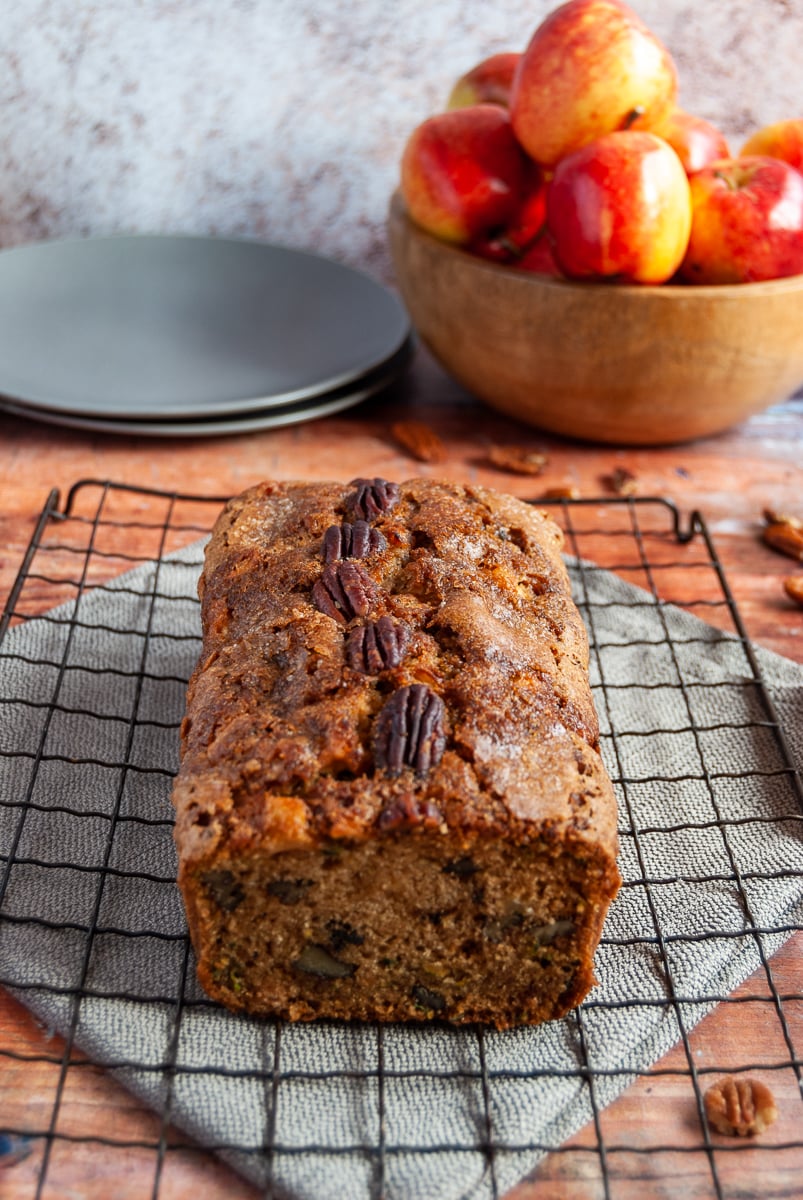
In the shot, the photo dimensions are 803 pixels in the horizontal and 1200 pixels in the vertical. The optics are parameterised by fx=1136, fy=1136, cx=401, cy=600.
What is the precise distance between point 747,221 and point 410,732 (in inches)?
57.0

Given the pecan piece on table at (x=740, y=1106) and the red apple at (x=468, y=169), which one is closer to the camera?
the pecan piece on table at (x=740, y=1106)

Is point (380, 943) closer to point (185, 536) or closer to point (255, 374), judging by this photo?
point (185, 536)

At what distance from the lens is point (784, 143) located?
7.81 ft

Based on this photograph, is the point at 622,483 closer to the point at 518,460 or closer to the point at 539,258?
the point at 518,460

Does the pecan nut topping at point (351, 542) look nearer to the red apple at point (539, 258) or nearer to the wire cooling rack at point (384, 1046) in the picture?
the wire cooling rack at point (384, 1046)

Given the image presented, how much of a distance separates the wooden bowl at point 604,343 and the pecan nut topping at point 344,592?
3.25 feet

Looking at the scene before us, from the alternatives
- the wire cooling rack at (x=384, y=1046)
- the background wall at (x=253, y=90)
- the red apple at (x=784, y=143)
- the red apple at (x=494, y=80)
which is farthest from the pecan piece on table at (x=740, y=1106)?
the background wall at (x=253, y=90)

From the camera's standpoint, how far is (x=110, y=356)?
2.63 metres

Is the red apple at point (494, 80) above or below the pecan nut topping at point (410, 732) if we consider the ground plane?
above

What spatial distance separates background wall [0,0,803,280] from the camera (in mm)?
2715

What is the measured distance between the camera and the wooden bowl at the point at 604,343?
2236 millimetres

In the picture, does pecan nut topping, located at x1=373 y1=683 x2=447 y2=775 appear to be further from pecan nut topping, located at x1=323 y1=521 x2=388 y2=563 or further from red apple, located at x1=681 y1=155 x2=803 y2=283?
red apple, located at x1=681 y1=155 x2=803 y2=283

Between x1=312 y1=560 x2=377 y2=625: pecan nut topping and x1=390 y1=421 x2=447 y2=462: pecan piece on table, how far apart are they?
1.01m

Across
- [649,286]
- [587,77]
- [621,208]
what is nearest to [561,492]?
[649,286]
